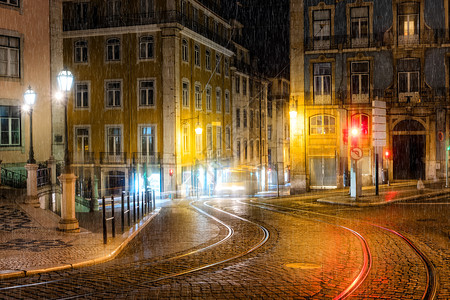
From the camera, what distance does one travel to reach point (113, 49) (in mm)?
39094

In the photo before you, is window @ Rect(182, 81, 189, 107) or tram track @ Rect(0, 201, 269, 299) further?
window @ Rect(182, 81, 189, 107)

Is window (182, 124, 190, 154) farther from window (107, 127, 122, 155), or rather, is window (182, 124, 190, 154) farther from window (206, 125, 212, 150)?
window (107, 127, 122, 155)

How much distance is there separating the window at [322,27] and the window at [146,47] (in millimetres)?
12172

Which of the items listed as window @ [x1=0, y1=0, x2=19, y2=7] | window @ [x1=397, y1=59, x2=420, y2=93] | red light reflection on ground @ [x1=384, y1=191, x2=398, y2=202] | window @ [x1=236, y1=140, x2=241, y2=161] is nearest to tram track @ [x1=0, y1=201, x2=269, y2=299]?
red light reflection on ground @ [x1=384, y1=191, x2=398, y2=202]

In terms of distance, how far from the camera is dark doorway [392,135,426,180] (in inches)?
1320

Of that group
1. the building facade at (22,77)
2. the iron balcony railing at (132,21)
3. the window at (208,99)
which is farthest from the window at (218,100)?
the building facade at (22,77)

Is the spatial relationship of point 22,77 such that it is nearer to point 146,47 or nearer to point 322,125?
point 146,47

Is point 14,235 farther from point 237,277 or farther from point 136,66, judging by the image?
point 136,66

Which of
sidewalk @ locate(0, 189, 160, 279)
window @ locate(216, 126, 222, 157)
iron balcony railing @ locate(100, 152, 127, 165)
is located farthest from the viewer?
window @ locate(216, 126, 222, 157)

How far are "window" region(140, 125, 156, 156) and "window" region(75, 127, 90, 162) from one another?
4656 mm

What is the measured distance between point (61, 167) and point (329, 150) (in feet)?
54.8

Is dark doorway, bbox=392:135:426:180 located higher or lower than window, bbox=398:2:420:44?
lower

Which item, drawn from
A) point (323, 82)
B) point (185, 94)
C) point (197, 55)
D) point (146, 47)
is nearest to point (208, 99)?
point (197, 55)

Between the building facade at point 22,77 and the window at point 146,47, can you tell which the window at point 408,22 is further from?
the building facade at point 22,77
